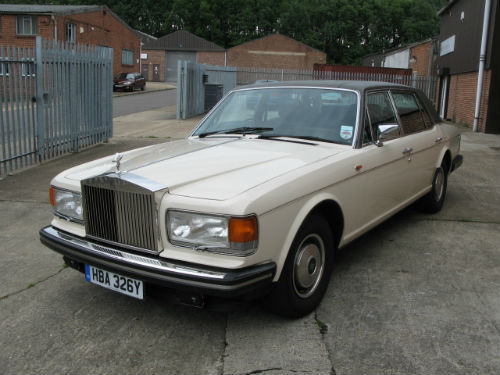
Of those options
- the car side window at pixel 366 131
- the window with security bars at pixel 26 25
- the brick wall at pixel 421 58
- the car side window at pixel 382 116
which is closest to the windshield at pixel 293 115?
the car side window at pixel 366 131

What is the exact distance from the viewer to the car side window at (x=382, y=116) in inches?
176

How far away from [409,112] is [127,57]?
47.2 metres

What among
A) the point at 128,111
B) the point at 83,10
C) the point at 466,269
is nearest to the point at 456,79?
the point at 128,111

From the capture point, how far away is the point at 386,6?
85.6m

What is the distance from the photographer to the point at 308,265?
357cm

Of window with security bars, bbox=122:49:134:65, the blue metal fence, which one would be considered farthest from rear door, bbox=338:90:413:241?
window with security bars, bbox=122:49:134:65

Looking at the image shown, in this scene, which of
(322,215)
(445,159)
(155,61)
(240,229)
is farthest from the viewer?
(155,61)

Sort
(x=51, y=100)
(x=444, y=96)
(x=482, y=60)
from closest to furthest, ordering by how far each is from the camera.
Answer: (x=51, y=100), (x=482, y=60), (x=444, y=96)

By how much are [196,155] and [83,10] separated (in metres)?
39.3

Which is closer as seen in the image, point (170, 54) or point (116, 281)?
point (116, 281)

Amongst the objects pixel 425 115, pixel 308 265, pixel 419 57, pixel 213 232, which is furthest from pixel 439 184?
pixel 419 57

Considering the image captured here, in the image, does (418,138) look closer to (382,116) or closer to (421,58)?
(382,116)

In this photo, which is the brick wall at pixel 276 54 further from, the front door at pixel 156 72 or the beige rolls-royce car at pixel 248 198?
the beige rolls-royce car at pixel 248 198

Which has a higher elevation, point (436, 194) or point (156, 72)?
point (156, 72)
